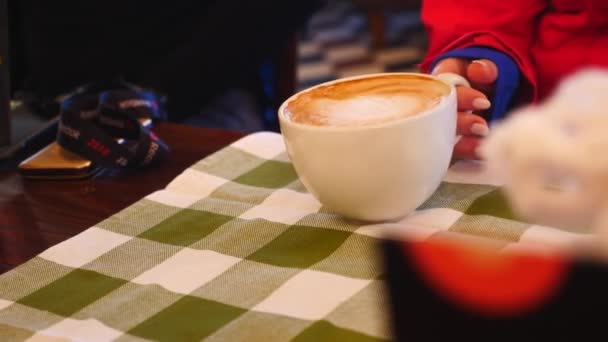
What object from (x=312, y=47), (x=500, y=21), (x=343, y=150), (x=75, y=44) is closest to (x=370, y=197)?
(x=343, y=150)

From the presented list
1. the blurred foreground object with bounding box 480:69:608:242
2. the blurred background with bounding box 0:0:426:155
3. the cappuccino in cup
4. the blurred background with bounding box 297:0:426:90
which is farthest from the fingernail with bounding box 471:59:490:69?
the blurred background with bounding box 297:0:426:90

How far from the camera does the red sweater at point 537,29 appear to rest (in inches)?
33.2

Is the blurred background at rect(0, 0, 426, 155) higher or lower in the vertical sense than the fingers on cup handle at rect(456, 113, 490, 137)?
lower

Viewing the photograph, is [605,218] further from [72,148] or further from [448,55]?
[72,148]

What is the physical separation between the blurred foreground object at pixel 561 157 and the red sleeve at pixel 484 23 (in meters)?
0.53

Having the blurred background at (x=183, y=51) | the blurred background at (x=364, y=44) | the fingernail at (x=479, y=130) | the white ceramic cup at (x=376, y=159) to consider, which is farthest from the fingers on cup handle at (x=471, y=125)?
the blurred background at (x=364, y=44)

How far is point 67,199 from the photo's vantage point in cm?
78

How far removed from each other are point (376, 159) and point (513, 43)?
1.18ft

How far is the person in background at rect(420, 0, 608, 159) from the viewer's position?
30.2 inches

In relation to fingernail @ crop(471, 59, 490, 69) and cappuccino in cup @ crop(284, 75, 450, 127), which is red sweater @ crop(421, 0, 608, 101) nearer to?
fingernail @ crop(471, 59, 490, 69)

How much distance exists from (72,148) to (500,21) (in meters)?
0.47

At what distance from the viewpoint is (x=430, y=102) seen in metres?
0.57

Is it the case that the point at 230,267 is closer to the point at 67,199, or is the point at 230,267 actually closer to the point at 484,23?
the point at 67,199

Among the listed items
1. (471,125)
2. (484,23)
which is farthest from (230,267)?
(484,23)
